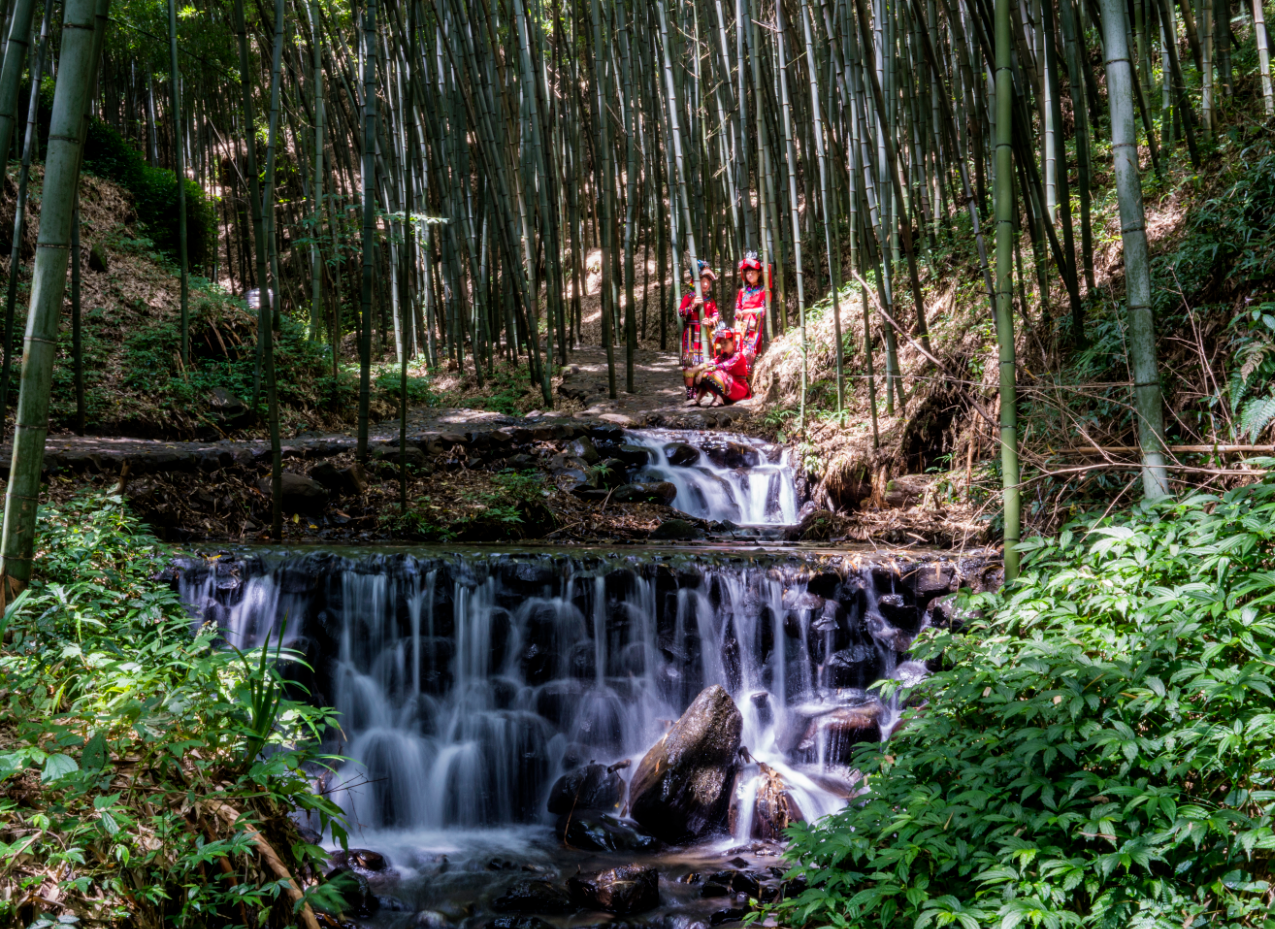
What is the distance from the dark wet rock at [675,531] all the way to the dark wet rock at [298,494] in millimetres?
2415

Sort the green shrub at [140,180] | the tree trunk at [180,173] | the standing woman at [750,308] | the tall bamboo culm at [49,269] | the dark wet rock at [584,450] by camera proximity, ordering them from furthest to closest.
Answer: the green shrub at [140,180]
the standing woman at [750,308]
the dark wet rock at [584,450]
the tree trunk at [180,173]
the tall bamboo culm at [49,269]

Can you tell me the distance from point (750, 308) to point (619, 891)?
6.76 metres

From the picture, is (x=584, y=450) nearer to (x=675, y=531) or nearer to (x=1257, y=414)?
(x=675, y=531)

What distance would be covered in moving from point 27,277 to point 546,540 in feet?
20.3

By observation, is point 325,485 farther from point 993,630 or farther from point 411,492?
point 993,630

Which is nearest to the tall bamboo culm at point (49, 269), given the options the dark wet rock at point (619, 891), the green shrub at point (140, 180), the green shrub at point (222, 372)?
the dark wet rock at point (619, 891)

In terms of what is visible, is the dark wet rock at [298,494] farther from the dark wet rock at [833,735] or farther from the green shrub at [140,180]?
the green shrub at [140,180]

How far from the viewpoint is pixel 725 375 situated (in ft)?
29.2

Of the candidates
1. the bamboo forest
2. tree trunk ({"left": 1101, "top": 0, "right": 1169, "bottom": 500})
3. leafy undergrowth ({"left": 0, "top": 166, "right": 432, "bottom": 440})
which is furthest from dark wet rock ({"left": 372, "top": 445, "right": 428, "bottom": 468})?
tree trunk ({"left": 1101, "top": 0, "right": 1169, "bottom": 500})

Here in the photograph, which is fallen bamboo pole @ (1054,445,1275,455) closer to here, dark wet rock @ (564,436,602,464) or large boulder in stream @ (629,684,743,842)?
large boulder in stream @ (629,684,743,842)

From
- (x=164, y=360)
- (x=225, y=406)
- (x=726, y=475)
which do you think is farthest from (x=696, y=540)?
(x=164, y=360)

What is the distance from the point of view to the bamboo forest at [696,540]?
210cm

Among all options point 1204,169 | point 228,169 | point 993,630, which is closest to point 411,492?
point 993,630

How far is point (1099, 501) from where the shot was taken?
4.11 meters
